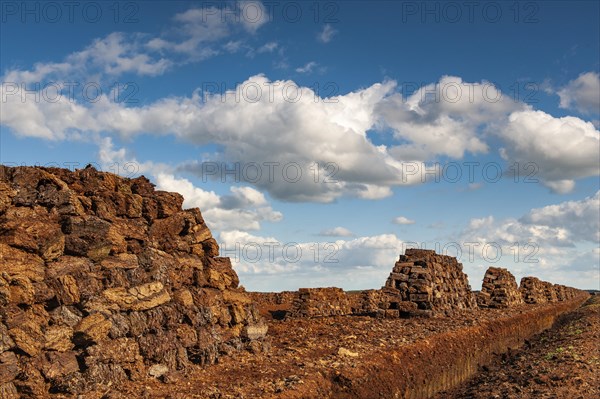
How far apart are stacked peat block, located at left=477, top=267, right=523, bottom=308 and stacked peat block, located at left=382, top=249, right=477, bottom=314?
35.5ft

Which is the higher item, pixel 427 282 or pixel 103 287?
pixel 427 282

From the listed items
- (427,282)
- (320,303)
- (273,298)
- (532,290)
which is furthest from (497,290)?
(427,282)

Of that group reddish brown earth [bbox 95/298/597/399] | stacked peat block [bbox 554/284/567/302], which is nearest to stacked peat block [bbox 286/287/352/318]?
reddish brown earth [bbox 95/298/597/399]

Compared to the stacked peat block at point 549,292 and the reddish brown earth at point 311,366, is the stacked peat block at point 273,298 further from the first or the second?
the stacked peat block at point 549,292

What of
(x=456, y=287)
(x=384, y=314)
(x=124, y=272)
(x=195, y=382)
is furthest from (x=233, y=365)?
(x=456, y=287)

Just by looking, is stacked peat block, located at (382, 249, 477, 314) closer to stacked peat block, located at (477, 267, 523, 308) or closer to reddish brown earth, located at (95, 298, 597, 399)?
reddish brown earth, located at (95, 298, 597, 399)

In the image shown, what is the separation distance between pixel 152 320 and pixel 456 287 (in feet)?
99.6

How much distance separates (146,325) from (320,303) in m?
24.7

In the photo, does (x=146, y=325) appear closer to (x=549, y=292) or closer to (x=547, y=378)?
(x=547, y=378)

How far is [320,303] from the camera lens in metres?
36.6

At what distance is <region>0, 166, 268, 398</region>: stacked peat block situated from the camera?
10656 millimetres

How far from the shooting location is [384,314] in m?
27.0

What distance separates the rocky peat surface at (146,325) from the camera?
35.6 ft

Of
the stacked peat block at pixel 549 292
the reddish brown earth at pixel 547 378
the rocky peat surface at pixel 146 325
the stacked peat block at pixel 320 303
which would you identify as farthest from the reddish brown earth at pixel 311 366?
the stacked peat block at pixel 549 292
